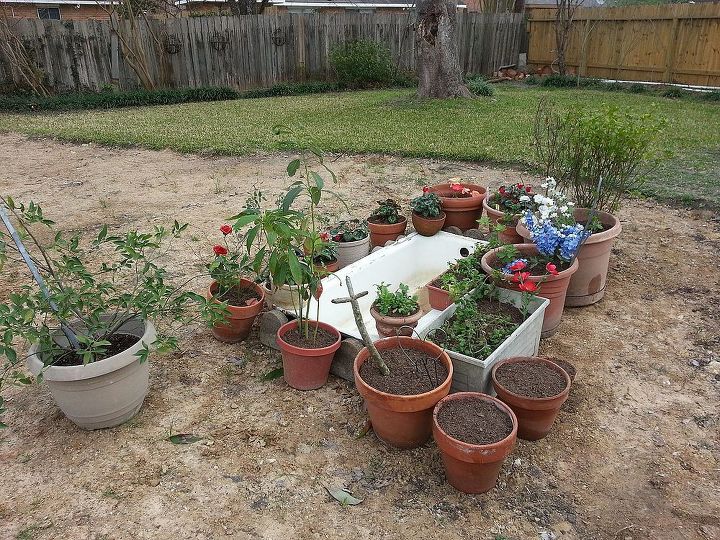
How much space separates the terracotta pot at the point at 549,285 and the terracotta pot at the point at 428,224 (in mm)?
659

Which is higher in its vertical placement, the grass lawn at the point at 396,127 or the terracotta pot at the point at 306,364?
the grass lawn at the point at 396,127

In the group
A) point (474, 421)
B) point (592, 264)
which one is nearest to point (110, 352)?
point (474, 421)

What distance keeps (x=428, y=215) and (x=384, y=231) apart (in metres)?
0.33

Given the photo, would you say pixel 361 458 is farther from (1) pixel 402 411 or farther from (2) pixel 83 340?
(2) pixel 83 340

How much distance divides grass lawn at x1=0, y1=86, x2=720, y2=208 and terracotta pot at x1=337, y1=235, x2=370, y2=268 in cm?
294

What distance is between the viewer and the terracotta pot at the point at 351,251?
3591 millimetres

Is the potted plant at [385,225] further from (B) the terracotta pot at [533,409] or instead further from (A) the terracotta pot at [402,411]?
(B) the terracotta pot at [533,409]

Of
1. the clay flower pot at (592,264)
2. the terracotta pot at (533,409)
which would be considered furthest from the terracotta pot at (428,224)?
the terracotta pot at (533,409)

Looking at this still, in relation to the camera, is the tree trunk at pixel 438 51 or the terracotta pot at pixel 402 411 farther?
the tree trunk at pixel 438 51

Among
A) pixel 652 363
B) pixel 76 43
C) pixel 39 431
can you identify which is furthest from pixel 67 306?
pixel 76 43

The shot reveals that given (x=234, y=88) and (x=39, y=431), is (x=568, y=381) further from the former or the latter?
(x=234, y=88)

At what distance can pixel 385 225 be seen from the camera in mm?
3785

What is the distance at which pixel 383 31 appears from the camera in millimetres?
13258

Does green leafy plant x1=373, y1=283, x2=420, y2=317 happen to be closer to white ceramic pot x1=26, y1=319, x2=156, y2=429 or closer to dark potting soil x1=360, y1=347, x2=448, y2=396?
dark potting soil x1=360, y1=347, x2=448, y2=396
